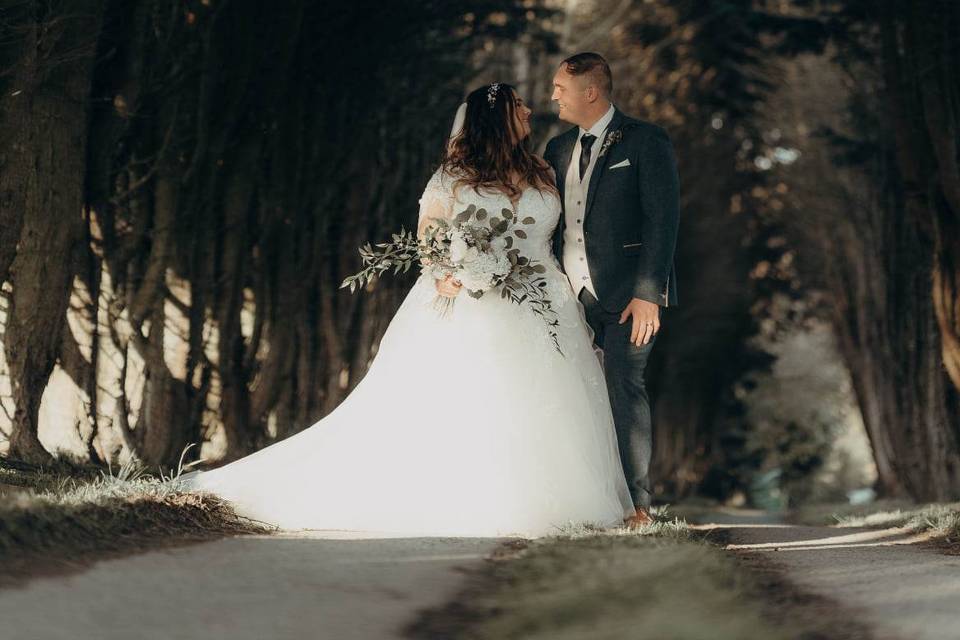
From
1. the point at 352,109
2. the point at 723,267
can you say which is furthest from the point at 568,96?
the point at 723,267

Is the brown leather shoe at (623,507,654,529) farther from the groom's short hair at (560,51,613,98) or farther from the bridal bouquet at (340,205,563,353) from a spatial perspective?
the groom's short hair at (560,51,613,98)

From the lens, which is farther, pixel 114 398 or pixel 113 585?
pixel 114 398

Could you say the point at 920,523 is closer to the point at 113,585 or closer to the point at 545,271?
the point at 545,271

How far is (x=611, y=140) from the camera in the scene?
271 inches

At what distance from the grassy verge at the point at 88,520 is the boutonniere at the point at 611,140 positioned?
2571mm

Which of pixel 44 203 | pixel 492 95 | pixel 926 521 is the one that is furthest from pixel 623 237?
pixel 44 203

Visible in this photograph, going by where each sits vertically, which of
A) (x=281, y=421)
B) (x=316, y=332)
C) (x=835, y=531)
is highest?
(x=316, y=332)

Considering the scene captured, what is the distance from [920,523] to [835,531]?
501mm

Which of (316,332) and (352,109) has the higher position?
(352,109)

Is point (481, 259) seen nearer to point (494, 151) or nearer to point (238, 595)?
point (494, 151)

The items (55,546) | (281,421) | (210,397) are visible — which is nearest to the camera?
(55,546)

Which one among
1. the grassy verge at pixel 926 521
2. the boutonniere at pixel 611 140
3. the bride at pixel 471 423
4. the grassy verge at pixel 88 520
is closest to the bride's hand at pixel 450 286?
the bride at pixel 471 423

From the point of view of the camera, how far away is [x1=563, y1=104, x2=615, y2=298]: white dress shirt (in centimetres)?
695

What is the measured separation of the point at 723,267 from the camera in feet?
71.8
